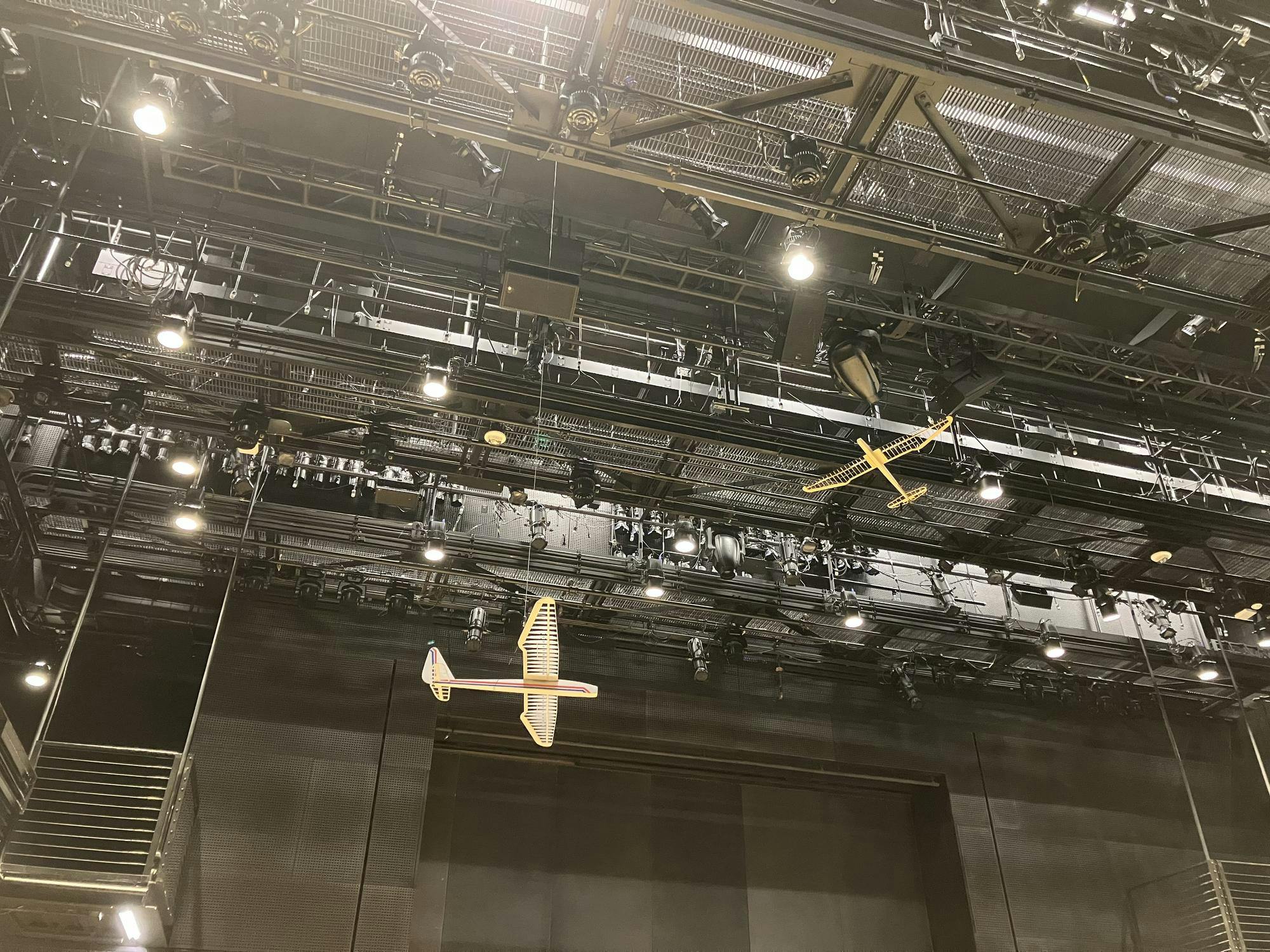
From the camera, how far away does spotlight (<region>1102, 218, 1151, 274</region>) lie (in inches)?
303

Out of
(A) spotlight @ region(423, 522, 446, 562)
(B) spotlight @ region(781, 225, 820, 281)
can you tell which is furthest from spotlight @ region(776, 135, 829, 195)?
(A) spotlight @ region(423, 522, 446, 562)

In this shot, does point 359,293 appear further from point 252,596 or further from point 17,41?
point 252,596

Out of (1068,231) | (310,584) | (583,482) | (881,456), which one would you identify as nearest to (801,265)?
(881,456)

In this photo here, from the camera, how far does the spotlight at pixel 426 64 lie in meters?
6.39

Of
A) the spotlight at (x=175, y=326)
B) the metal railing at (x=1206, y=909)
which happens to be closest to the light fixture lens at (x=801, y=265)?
the spotlight at (x=175, y=326)

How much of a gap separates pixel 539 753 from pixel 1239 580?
10120 mm

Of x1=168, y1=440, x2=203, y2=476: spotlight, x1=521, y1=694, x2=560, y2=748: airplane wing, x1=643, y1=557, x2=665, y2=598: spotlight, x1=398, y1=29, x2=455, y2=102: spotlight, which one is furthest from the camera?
x1=643, y1=557, x2=665, y2=598: spotlight

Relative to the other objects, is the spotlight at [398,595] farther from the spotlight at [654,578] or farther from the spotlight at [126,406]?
the spotlight at [126,406]

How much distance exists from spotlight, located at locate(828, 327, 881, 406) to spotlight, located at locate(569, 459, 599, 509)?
9.81ft

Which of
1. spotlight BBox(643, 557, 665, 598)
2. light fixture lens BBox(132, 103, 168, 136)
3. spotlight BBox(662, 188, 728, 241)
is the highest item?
spotlight BBox(662, 188, 728, 241)

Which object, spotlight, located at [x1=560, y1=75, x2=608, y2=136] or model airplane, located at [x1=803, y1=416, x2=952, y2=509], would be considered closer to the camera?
spotlight, located at [x1=560, y1=75, x2=608, y2=136]

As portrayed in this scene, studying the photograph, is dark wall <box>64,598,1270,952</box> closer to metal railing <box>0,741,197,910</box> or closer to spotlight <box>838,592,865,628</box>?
metal railing <box>0,741,197,910</box>

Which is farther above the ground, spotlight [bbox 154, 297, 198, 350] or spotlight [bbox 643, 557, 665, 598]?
spotlight [bbox 154, 297, 198, 350]

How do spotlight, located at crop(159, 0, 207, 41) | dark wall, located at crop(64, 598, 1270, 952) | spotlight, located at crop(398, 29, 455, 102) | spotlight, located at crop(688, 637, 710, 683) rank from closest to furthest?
spotlight, located at crop(159, 0, 207, 41)
spotlight, located at crop(398, 29, 455, 102)
dark wall, located at crop(64, 598, 1270, 952)
spotlight, located at crop(688, 637, 710, 683)
